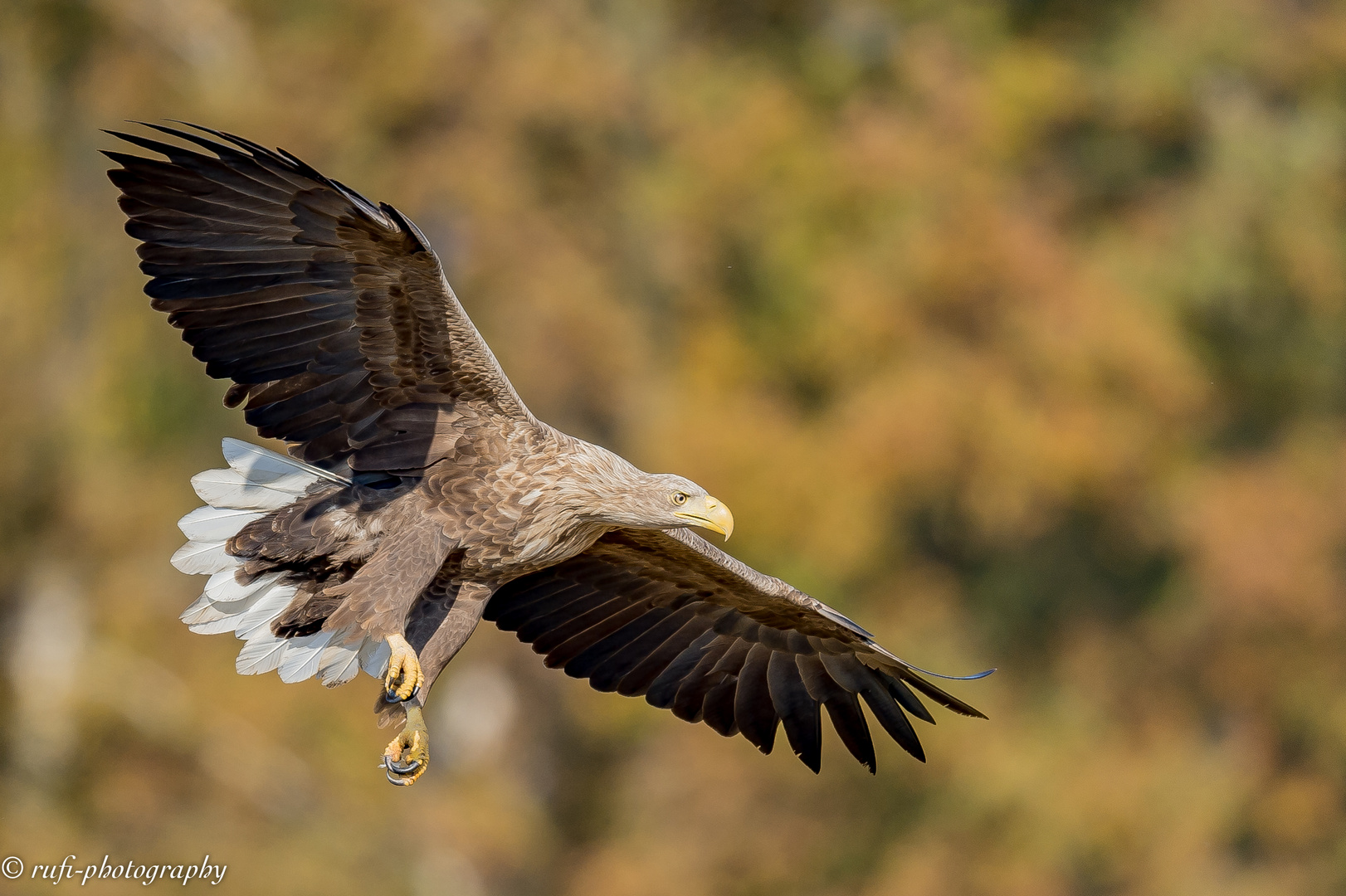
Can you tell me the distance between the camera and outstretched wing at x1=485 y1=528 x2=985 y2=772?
25.6 feet

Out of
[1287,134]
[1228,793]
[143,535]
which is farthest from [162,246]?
[1287,134]

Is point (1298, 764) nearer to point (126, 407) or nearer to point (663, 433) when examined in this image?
point (663, 433)

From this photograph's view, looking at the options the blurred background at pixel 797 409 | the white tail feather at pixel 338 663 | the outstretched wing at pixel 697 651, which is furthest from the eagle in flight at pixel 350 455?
the blurred background at pixel 797 409

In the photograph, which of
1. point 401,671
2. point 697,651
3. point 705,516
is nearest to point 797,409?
point 697,651

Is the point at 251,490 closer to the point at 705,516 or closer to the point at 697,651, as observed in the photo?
the point at 705,516

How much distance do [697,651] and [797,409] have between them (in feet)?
52.3

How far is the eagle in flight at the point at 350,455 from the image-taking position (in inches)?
A: 257

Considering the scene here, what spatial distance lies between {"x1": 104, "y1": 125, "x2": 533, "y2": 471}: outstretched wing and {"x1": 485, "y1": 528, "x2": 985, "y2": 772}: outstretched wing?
1.20m

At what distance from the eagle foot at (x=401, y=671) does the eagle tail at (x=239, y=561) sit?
0.41 meters

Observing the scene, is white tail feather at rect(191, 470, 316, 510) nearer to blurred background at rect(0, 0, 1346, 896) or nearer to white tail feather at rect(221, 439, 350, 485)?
white tail feather at rect(221, 439, 350, 485)

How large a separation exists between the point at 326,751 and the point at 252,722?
2.85 feet

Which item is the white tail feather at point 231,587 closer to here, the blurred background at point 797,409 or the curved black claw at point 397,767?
the curved black claw at point 397,767

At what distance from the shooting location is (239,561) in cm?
689

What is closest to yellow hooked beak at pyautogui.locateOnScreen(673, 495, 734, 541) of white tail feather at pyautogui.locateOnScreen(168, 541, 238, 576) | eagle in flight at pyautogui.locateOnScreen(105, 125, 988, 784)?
eagle in flight at pyautogui.locateOnScreen(105, 125, 988, 784)
